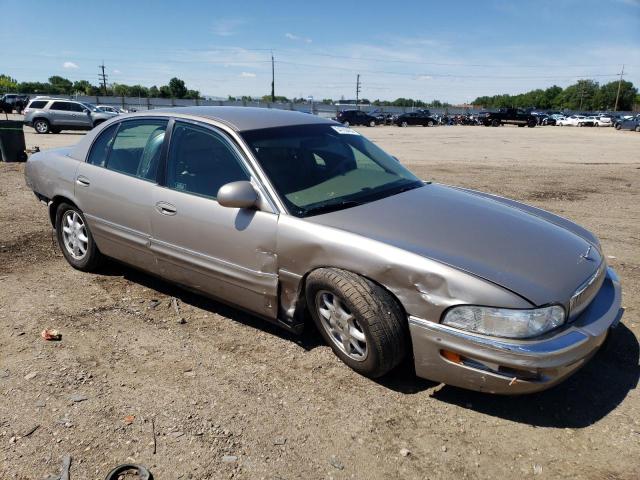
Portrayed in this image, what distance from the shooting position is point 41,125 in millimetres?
24031

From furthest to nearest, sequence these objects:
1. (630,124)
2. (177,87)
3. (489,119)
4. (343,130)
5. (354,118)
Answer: (177,87) < (489,119) < (630,124) < (354,118) < (343,130)

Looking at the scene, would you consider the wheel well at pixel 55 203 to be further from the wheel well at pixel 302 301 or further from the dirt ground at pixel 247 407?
the wheel well at pixel 302 301

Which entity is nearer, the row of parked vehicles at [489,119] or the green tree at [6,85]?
the row of parked vehicles at [489,119]

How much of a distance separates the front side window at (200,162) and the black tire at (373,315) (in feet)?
3.45

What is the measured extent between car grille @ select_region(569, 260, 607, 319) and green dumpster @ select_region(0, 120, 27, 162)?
497 inches

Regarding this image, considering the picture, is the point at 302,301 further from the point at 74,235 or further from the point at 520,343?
the point at 74,235

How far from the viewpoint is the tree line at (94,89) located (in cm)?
8662

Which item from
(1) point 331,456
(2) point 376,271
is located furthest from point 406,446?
(2) point 376,271

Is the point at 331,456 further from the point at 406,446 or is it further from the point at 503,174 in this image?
the point at 503,174

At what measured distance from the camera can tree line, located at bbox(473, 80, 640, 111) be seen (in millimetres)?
117938

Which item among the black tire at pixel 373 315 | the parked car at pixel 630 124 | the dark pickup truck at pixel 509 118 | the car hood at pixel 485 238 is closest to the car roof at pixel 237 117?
the car hood at pixel 485 238

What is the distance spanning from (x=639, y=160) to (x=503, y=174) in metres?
7.77

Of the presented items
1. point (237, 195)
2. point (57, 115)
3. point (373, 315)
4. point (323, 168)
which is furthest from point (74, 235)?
point (57, 115)

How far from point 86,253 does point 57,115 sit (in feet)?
74.6
